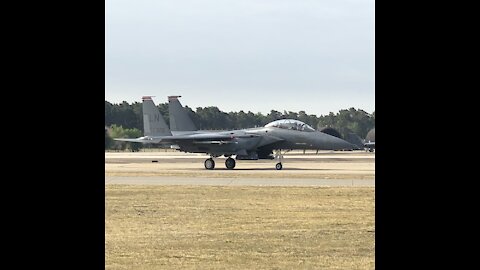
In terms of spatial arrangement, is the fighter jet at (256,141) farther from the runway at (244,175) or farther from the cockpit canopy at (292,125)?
the runway at (244,175)

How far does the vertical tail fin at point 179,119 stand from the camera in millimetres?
33219

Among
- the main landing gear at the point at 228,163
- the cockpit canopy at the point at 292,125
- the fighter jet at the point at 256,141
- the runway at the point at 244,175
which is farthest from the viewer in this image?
the cockpit canopy at the point at 292,125

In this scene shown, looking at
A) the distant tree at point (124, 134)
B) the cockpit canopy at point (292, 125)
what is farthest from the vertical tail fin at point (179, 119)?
the distant tree at point (124, 134)

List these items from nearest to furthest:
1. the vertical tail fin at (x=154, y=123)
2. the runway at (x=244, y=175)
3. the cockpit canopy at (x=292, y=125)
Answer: the runway at (x=244, y=175)
the cockpit canopy at (x=292, y=125)
the vertical tail fin at (x=154, y=123)

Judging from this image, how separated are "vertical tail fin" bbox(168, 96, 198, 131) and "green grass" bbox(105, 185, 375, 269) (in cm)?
1902

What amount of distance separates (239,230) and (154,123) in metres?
24.8

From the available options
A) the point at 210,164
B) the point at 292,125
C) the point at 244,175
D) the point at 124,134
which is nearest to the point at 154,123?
the point at 210,164

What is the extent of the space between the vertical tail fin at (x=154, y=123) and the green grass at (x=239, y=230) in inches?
736

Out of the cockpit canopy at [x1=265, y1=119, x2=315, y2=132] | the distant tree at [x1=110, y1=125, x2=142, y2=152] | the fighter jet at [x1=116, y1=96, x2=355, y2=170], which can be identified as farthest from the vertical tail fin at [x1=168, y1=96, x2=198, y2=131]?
the distant tree at [x1=110, y1=125, x2=142, y2=152]

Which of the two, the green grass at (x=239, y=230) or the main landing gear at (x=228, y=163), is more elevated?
the main landing gear at (x=228, y=163)

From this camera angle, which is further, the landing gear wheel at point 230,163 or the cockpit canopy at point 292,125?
the cockpit canopy at point 292,125
